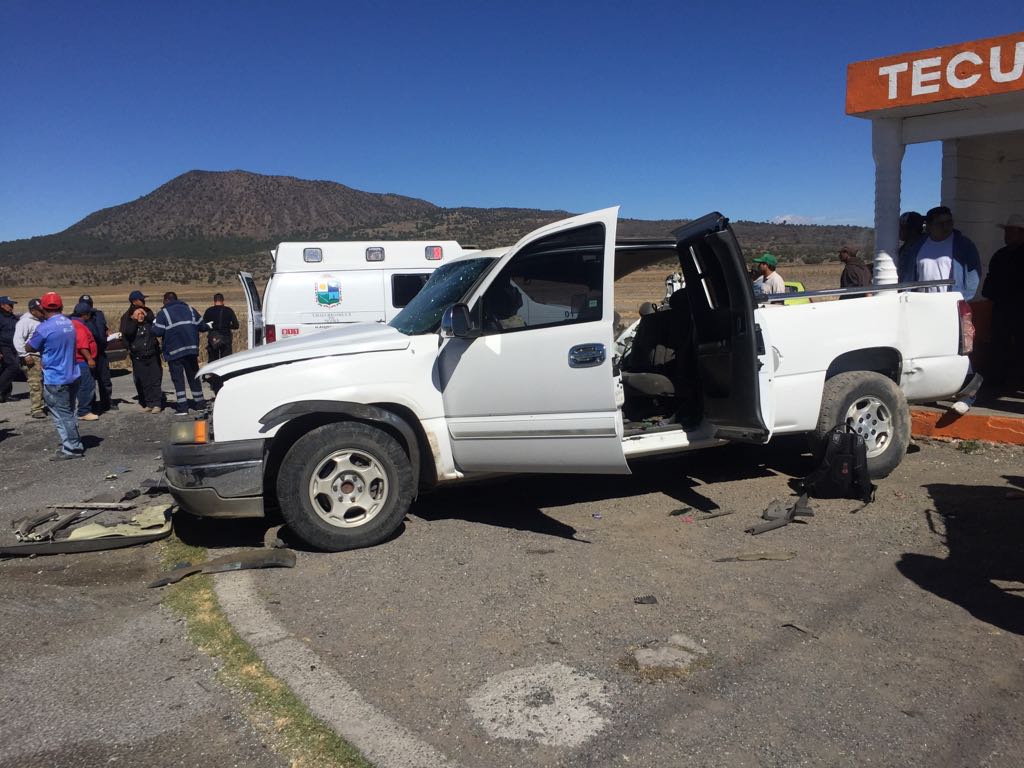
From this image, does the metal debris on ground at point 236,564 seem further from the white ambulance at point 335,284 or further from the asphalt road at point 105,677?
the white ambulance at point 335,284

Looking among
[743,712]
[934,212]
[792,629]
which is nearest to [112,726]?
[743,712]

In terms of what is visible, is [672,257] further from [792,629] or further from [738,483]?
[792,629]

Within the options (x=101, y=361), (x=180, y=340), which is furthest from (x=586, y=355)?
(x=101, y=361)

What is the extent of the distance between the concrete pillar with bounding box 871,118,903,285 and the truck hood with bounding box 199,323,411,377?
237 inches

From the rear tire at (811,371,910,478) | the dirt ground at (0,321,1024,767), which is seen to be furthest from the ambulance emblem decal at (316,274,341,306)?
the rear tire at (811,371,910,478)

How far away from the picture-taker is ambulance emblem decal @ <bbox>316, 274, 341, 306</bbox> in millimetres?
12453

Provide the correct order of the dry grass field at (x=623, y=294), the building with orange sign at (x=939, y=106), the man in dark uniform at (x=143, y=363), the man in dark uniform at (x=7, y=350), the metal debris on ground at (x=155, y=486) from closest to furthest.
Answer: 1. the metal debris on ground at (x=155, y=486)
2. the building with orange sign at (x=939, y=106)
3. the man in dark uniform at (x=143, y=363)
4. the man in dark uniform at (x=7, y=350)
5. the dry grass field at (x=623, y=294)

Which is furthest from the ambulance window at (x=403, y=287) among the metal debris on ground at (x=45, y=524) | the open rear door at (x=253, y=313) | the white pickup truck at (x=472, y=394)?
the metal debris on ground at (x=45, y=524)

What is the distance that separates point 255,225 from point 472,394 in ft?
556

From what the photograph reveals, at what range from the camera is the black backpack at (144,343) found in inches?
462

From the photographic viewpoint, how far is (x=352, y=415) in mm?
5219

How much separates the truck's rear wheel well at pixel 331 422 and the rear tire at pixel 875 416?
3168mm

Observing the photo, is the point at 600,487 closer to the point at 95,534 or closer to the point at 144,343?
the point at 95,534

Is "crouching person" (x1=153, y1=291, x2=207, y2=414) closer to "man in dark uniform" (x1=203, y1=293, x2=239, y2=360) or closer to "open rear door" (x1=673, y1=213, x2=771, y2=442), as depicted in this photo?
"man in dark uniform" (x1=203, y1=293, x2=239, y2=360)
